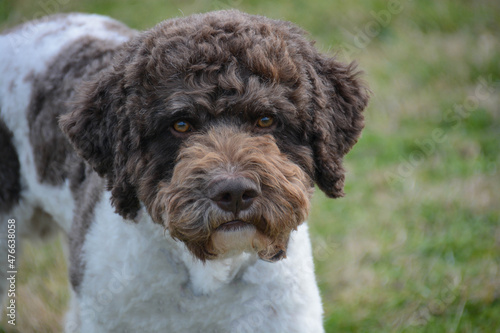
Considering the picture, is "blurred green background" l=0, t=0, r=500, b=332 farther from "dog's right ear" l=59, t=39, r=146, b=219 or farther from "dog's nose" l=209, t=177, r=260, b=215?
"dog's nose" l=209, t=177, r=260, b=215

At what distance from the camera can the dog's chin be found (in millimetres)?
2865

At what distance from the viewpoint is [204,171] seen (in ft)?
9.35

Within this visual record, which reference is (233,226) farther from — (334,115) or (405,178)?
(405,178)

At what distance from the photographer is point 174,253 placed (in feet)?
11.2

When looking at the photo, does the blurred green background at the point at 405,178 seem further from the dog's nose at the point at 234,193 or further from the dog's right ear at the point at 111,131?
the dog's nose at the point at 234,193

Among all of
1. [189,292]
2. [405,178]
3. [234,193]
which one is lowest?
[405,178]

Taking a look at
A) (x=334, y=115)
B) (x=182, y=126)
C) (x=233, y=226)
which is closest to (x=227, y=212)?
(x=233, y=226)

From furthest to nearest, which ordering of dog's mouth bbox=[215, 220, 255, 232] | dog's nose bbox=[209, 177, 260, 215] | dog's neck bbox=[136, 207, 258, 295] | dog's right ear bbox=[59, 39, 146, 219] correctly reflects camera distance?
1. dog's neck bbox=[136, 207, 258, 295]
2. dog's right ear bbox=[59, 39, 146, 219]
3. dog's mouth bbox=[215, 220, 255, 232]
4. dog's nose bbox=[209, 177, 260, 215]

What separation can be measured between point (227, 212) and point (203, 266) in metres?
Answer: 0.64

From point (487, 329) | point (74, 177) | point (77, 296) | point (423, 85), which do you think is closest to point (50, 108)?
point (74, 177)

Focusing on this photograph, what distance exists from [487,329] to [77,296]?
284 cm

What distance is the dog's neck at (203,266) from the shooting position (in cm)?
336

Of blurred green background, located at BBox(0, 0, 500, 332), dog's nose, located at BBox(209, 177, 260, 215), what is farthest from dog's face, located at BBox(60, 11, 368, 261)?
blurred green background, located at BBox(0, 0, 500, 332)

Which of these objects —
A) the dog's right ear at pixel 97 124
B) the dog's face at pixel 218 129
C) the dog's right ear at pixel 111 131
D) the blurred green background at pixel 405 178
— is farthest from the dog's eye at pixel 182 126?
the blurred green background at pixel 405 178
